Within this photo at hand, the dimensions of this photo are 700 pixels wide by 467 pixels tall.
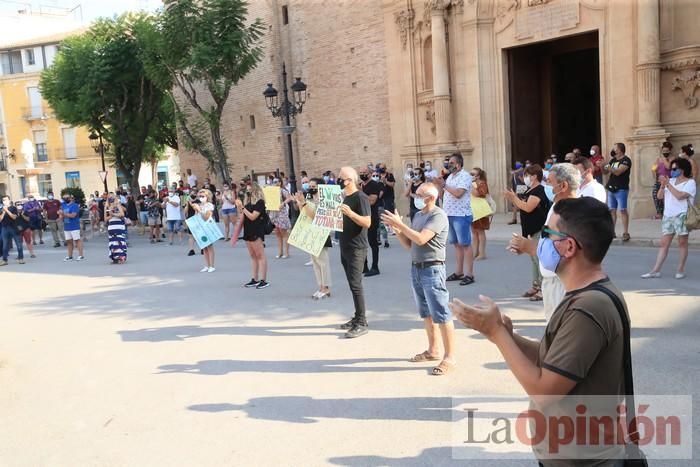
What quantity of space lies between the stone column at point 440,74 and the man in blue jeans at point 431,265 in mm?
14984

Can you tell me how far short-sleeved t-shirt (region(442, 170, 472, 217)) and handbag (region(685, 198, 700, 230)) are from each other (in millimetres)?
3131

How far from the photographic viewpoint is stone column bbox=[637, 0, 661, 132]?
15.5 meters

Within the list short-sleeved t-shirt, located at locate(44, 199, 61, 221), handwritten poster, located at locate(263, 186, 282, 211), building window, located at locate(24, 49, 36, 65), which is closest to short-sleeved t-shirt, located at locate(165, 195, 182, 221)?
short-sleeved t-shirt, located at locate(44, 199, 61, 221)

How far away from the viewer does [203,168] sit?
35.1 meters

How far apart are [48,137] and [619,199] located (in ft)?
182

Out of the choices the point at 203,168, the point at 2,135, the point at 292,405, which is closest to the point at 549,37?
the point at 292,405

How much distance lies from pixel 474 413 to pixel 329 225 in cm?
440

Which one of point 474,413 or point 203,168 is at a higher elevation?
point 203,168

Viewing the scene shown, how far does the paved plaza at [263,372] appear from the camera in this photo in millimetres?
4660

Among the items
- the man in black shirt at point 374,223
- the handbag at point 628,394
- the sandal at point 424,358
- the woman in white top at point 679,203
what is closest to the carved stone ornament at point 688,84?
the woman in white top at point 679,203

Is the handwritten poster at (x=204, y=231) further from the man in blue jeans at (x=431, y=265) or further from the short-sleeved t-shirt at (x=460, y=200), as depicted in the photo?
the man in blue jeans at (x=431, y=265)

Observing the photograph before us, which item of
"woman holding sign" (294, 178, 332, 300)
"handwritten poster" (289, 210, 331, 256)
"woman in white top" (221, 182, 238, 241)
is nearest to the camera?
"handwritten poster" (289, 210, 331, 256)

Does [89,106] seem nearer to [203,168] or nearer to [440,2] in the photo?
[203,168]

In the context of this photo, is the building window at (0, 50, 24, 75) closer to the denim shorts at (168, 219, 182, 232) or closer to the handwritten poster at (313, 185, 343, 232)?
the denim shorts at (168, 219, 182, 232)
